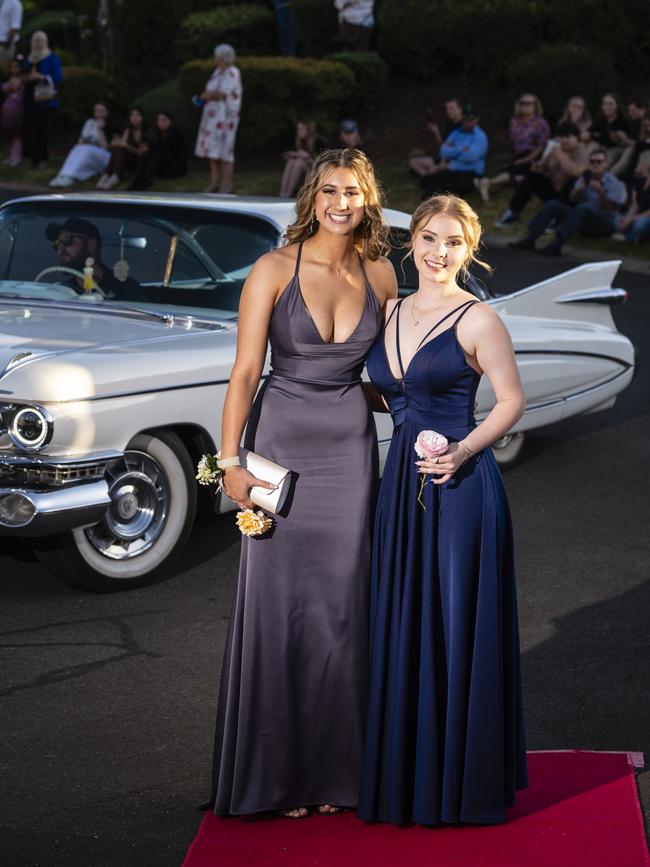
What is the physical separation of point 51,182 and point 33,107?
1498mm

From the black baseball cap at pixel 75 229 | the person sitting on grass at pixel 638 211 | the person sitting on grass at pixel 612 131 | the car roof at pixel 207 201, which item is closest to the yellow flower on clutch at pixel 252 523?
the car roof at pixel 207 201

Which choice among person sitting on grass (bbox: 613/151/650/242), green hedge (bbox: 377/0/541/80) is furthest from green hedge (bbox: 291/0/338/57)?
person sitting on grass (bbox: 613/151/650/242)

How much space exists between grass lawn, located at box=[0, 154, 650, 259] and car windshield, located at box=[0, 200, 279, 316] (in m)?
9.33

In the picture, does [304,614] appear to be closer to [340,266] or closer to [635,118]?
[340,266]

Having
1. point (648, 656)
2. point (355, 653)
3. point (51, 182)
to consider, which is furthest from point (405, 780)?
point (51, 182)

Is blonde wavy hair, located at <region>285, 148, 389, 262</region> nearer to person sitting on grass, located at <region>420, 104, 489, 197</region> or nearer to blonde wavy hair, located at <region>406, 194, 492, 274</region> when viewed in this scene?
blonde wavy hair, located at <region>406, 194, 492, 274</region>

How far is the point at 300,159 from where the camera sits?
1769 centimetres

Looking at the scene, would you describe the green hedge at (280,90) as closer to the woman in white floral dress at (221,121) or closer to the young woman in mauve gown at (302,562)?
the woman in white floral dress at (221,121)

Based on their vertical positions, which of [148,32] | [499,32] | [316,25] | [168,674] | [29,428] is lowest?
[168,674]

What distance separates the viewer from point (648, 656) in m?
5.34

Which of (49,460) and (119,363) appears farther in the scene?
(119,363)

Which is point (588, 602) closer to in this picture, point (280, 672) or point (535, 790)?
point (535, 790)

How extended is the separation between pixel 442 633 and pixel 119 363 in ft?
7.51

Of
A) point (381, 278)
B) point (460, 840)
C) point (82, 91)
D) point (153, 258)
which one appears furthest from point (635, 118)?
point (460, 840)
